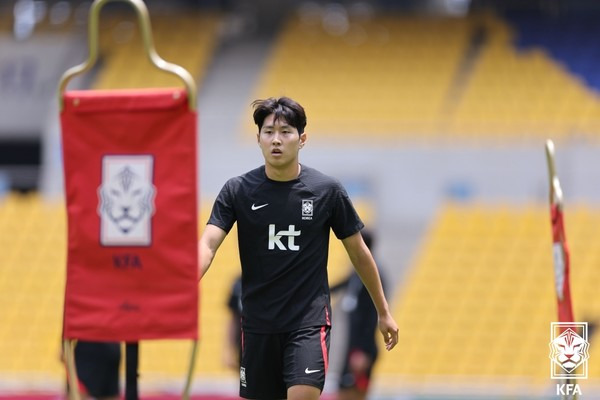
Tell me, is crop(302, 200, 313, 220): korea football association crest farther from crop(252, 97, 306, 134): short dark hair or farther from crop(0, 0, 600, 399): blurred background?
crop(0, 0, 600, 399): blurred background

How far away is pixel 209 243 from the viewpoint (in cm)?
614

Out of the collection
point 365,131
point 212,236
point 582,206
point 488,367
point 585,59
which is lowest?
point 488,367

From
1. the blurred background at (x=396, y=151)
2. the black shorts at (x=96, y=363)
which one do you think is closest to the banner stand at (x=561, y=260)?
the black shorts at (x=96, y=363)

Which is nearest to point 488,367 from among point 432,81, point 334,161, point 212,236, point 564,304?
point 334,161

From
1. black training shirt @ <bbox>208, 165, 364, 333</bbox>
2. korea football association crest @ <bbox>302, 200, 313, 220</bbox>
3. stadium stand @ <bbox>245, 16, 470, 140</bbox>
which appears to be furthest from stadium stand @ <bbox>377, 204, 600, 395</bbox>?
korea football association crest @ <bbox>302, 200, 313, 220</bbox>

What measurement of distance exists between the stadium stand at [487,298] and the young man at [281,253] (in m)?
8.84

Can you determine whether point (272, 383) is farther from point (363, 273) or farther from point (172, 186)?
point (172, 186)

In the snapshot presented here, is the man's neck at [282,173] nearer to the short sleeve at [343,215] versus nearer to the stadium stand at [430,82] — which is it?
the short sleeve at [343,215]

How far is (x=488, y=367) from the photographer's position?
1533 centimetres

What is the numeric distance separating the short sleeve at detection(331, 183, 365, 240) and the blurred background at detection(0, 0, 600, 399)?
766 centimetres

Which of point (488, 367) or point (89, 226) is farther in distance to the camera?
point (488, 367)

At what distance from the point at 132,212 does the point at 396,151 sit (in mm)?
12645

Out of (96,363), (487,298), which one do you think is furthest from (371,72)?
(96,363)

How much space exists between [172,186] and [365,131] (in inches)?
523
